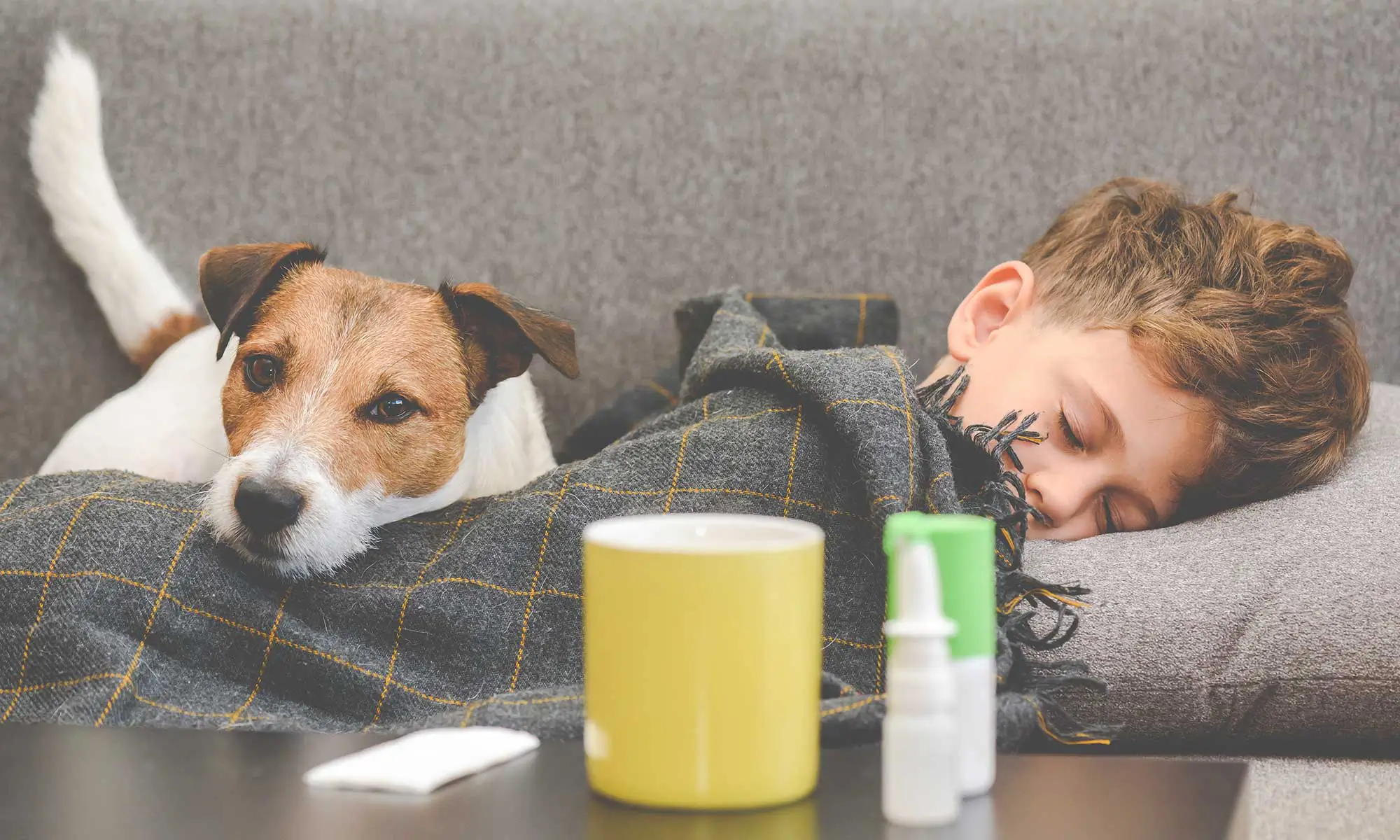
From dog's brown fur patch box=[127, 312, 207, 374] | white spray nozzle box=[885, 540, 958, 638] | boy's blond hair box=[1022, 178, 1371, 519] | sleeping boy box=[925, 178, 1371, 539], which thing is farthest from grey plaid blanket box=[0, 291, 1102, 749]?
dog's brown fur patch box=[127, 312, 207, 374]

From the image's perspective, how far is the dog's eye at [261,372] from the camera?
1125 mm

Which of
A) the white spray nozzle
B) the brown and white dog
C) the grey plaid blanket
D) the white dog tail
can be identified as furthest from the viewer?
the white dog tail

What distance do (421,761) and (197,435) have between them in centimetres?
90

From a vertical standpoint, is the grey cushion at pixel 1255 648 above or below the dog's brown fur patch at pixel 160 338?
below

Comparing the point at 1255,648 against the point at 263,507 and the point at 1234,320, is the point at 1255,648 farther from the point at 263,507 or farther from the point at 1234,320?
the point at 263,507

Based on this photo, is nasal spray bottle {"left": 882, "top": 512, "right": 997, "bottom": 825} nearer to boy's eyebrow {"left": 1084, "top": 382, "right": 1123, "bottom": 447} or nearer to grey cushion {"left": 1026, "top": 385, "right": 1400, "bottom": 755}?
grey cushion {"left": 1026, "top": 385, "right": 1400, "bottom": 755}

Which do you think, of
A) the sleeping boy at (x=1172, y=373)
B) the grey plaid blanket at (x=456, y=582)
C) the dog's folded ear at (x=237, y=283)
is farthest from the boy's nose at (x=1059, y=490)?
the dog's folded ear at (x=237, y=283)

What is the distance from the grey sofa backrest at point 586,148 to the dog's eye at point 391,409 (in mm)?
577

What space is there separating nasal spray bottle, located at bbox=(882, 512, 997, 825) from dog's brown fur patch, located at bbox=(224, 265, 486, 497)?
683mm

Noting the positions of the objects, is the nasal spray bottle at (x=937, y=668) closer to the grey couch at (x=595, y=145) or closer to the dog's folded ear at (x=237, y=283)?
the dog's folded ear at (x=237, y=283)

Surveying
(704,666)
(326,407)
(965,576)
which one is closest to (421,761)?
Answer: (704,666)

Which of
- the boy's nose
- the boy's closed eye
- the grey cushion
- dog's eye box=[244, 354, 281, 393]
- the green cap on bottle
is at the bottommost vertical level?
the grey cushion

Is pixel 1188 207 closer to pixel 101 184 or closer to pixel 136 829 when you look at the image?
pixel 136 829

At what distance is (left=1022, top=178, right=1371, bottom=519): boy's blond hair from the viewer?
1.19m
